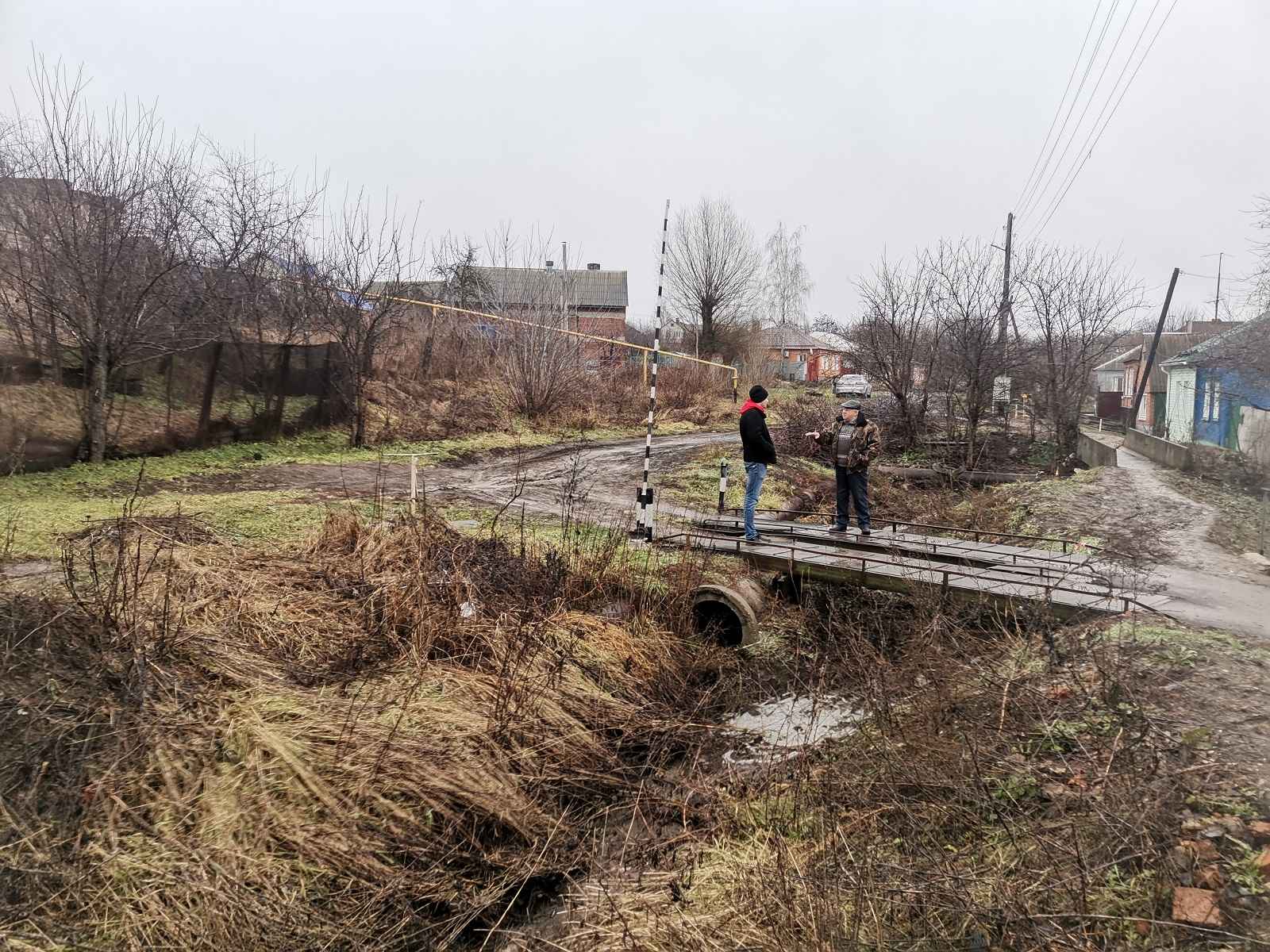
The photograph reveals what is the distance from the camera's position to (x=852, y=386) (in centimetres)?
2789

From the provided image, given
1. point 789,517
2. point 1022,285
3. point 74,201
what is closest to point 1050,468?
point 1022,285

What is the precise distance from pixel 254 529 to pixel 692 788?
18.7ft

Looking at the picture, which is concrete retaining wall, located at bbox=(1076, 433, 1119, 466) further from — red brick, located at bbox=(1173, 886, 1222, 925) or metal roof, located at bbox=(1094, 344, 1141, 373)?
metal roof, located at bbox=(1094, 344, 1141, 373)

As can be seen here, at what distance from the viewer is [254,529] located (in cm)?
869

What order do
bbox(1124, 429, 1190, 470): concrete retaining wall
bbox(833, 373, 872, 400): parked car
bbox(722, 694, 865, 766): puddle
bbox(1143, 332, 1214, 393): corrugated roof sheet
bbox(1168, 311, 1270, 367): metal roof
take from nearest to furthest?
1. bbox(722, 694, 865, 766): puddle
2. bbox(1168, 311, 1270, 367): metal roof
3. bbox(1124, 429, 1190, 470): concrete retaining wall
4. bbox(833, 373, 872, 400): parked car
5. bbox(1143, 332, 1214, 393): corrugated roof sheet

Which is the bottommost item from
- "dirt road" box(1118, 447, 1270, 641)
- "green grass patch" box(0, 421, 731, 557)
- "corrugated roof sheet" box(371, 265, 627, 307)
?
"dirt road" box(1118, 447, 1270, 641)

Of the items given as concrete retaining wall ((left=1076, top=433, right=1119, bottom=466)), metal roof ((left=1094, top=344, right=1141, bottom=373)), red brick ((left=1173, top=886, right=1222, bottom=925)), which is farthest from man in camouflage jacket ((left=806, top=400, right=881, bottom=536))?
metal roof ((left=1094, top=344, right=1141, bottom=373))

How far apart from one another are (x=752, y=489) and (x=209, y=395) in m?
10.4

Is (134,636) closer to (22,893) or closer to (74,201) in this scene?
(22,893)

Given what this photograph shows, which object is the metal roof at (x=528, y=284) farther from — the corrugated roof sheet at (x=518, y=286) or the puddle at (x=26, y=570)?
the puddle at (x=26, y=570)

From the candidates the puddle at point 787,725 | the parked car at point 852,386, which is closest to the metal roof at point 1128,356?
the parked car at point 852,386

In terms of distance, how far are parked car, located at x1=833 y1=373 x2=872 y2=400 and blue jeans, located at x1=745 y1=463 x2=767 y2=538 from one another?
15.8 m

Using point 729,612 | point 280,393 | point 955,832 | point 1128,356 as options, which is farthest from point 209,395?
point 1128,356

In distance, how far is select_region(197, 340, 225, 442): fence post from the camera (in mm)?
14102
